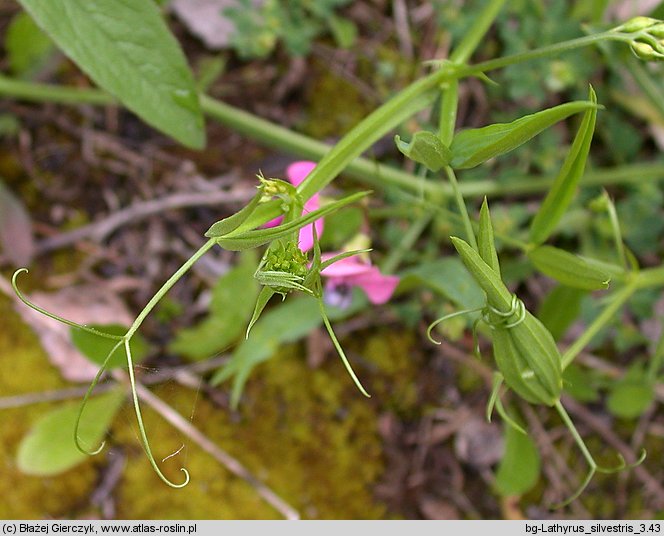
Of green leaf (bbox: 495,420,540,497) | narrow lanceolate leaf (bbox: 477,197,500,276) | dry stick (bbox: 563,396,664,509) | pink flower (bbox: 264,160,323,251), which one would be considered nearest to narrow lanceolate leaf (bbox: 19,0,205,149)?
pink flower (bbox: 264,160,323,251)

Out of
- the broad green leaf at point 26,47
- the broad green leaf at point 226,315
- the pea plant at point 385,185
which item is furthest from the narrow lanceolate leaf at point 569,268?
the broad green leaf at point 26,47

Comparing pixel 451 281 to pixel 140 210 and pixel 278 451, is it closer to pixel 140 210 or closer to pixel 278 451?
pixel 278 451

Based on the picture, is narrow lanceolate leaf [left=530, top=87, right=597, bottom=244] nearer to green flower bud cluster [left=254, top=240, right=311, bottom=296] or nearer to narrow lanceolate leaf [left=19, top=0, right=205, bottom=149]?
green flower bud cluster [left=254, top=240, right=311, bottom=296]

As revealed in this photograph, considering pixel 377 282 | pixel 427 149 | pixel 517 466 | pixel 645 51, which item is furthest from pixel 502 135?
pixel 517 466

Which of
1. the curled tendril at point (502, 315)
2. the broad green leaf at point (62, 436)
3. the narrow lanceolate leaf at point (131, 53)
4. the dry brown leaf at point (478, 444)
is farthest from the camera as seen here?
the dry brown leaf at point (478, 444)

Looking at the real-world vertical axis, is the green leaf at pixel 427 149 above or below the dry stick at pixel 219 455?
above

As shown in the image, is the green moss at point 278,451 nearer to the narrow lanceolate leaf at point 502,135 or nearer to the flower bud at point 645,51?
the narrow lanceolate leaf at point 502,135

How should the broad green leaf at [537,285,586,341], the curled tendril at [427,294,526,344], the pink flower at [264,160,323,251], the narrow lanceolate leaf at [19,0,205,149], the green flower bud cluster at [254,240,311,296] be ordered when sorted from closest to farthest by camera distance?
1. the green flower bud cluster at [254,240,311,296]
2. the curled tendril at [427,294,526,344]
3. the pink flower at [264,160,323,251]
4. the narrow lanceolate leaf at [19,0,205,149]
5. the broad green leaf at [537,285,586,341]
